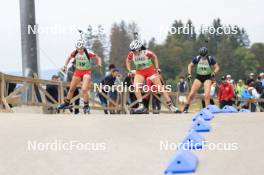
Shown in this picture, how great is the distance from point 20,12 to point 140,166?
1265 centimetres

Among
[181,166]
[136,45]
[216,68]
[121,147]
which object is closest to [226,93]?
[216,68]

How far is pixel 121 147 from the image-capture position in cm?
674

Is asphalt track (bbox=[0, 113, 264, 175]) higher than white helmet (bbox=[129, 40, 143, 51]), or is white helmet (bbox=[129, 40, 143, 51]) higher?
white helmet (bbox=[129, 40, 143, 51])

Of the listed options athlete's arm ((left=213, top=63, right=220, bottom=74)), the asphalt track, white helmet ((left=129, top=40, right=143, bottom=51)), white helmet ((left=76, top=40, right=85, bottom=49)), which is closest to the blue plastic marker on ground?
the asphalt track

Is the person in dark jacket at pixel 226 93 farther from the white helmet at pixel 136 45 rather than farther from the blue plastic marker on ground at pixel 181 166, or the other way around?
the blue plastic marker on ground at pixel 181 166

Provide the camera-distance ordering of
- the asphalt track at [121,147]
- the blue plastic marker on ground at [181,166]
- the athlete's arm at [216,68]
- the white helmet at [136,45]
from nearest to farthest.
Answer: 1. the blue plastic marker on ground at [181,166]
2. the asphalt track at [121,147]
3. the white helmet at [136,45]
4. the athlete's arm at [216,68]

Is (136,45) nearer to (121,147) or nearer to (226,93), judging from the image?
(121,147)

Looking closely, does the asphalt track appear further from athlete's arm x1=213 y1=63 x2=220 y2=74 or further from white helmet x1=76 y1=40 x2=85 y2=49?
athlete's arm x1=213 y1=63 x2=220 y2=74

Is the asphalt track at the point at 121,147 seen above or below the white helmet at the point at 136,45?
below

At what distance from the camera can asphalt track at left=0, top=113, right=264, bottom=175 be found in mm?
5578

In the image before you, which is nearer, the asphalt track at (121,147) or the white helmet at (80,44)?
the asphalt track at (121,147)

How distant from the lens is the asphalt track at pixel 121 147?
5578 mm

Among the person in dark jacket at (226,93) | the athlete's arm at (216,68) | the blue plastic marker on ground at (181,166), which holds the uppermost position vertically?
the athlete's arm at (216,68)

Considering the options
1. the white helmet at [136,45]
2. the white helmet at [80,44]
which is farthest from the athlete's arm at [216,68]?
the white helmet at [80,44]
